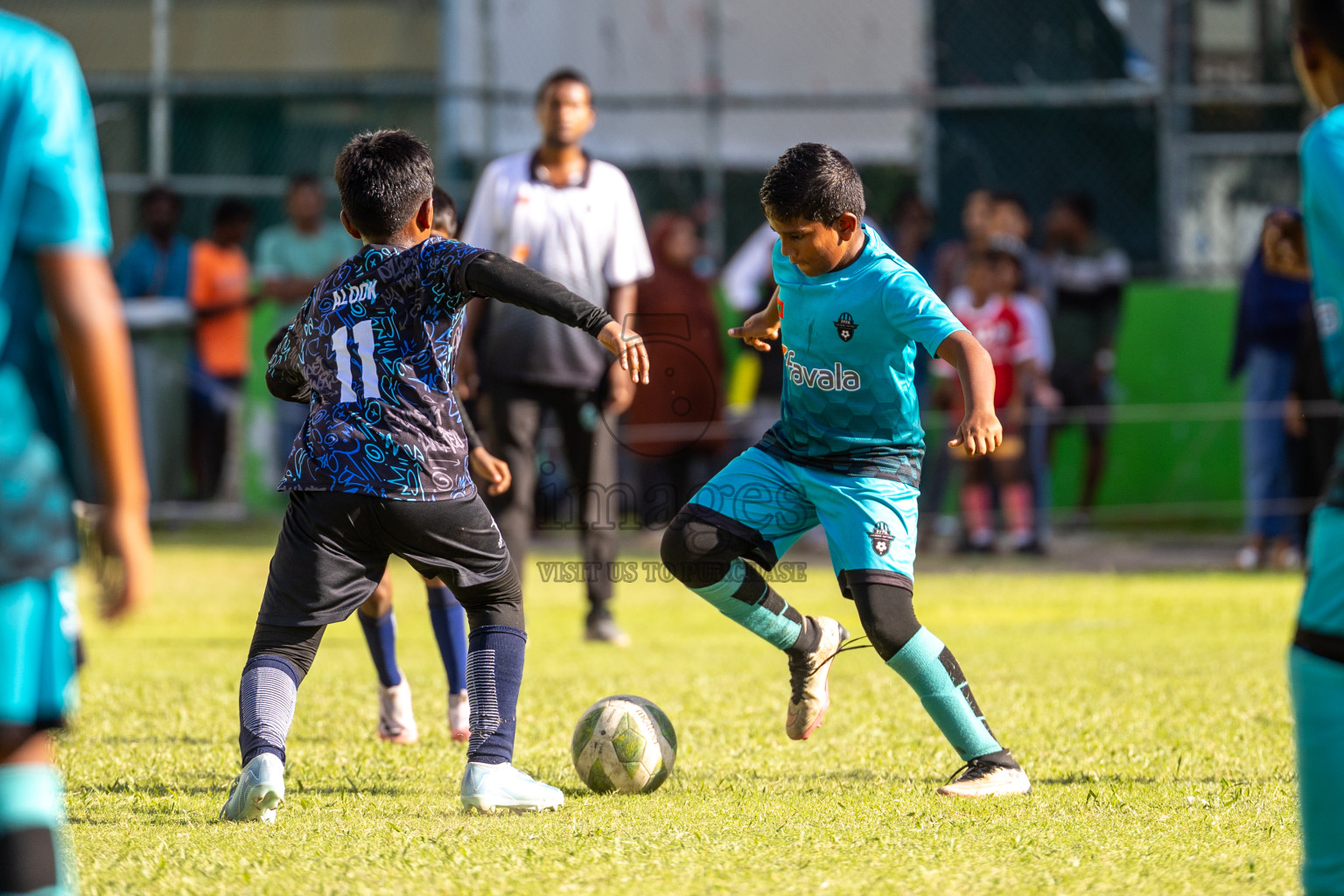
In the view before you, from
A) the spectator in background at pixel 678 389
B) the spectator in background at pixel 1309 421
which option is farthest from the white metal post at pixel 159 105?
the spectator in background at pixel 1309 421

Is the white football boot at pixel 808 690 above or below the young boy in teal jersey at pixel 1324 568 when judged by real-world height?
below

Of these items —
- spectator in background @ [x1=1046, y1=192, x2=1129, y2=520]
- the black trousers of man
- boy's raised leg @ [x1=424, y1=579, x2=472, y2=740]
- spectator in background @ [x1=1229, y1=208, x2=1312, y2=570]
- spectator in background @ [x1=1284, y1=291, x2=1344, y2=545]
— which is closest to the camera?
boy's raised leg @ [x1=424, y1=579, x2=472, y2=740]

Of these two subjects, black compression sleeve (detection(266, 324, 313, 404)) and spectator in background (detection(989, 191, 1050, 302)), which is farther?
spectator in background (detection(989, 191, 1050, 302))

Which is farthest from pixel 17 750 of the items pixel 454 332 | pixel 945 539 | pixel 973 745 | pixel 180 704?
pixel 945 539

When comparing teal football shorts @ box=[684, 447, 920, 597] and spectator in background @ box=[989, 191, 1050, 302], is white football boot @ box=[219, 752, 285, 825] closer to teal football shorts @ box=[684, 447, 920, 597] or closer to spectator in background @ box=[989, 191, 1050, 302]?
teal football shorts @ box=[684, 447, 920, 597]

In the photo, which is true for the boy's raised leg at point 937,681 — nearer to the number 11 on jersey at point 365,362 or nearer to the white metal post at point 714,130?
the number 11 on jersey at point 365,362

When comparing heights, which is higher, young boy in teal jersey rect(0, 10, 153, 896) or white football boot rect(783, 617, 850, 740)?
young boy in teal jersey rect(0, 10, 153, 896)

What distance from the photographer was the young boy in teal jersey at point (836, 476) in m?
4.44

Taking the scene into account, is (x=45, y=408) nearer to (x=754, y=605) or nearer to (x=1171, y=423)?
(x=754, y=605)

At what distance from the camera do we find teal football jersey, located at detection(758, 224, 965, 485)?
4.59 metres

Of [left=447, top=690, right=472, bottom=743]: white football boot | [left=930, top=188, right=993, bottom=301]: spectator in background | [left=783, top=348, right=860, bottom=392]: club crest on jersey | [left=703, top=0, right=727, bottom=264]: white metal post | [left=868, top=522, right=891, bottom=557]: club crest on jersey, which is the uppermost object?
[left=703, top=0, right=727, bottom=264]: white metal post

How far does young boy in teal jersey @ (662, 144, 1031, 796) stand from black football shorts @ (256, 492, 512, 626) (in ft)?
2.55

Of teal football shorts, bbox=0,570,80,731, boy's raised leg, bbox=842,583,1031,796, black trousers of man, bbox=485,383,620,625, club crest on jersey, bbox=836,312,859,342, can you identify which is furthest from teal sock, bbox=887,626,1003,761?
black trousers of man, bbox=485,383,620,625

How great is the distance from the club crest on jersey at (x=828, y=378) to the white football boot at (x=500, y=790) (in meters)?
1.36
